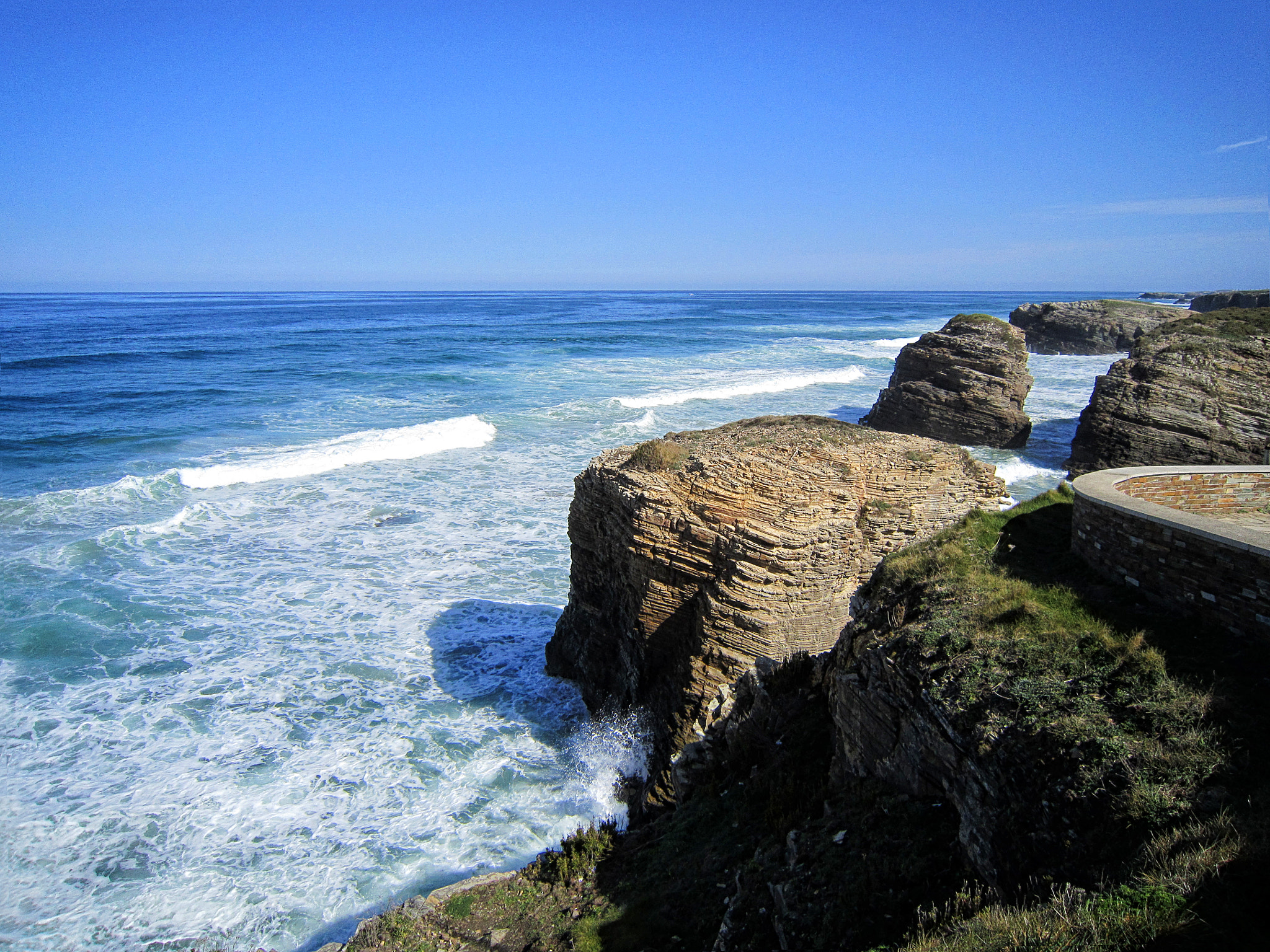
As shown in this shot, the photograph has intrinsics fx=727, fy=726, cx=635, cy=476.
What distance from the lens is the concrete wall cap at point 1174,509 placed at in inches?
253

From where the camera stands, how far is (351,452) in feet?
94.5

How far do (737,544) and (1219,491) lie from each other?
6.39 meters

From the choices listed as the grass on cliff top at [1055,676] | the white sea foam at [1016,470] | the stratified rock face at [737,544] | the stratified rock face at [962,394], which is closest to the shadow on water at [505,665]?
the stratified rock face at [737,544]

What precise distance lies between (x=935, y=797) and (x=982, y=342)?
102ft

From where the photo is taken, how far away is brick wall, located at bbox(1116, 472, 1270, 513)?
31.3ft

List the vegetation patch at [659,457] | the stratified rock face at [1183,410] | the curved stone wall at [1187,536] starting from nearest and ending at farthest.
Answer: the curved stone wall at [1187,536] → the vegetation patch at [659,457] → the stratified rock face at [1183,410]

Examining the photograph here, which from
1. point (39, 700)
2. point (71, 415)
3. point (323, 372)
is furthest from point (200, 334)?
point (39, 700)

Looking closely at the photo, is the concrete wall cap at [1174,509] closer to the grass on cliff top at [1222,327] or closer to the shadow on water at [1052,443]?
the shadow on water at [1052,443]

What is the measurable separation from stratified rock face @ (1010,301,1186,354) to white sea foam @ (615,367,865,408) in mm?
26765

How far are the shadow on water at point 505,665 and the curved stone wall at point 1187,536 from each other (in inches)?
341

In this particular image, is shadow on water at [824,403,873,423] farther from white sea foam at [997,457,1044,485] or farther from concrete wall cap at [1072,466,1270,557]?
concrete wall cap at [1072,466,1270,557]

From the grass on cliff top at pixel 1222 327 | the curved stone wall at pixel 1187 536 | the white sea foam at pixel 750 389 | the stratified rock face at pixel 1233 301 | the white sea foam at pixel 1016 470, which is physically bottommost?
the white sea foam at pixel 1016 470

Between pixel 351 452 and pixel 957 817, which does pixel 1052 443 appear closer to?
pixel 351 452

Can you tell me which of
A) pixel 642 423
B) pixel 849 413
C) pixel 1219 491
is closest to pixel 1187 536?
pixel 1219 491
